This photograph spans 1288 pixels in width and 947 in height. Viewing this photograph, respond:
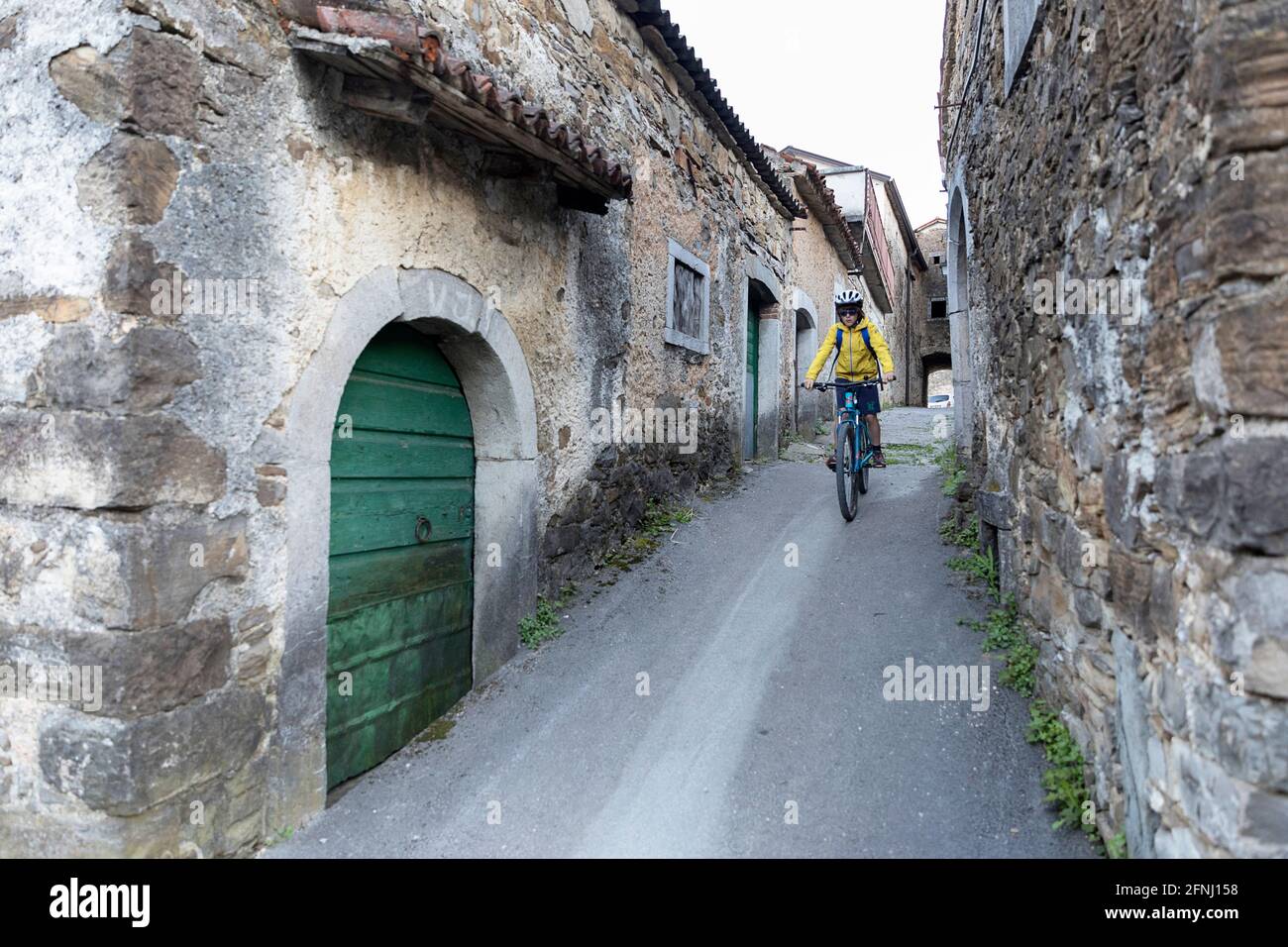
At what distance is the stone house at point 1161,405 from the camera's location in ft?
5.10

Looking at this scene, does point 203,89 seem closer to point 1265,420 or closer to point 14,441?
point 14,441

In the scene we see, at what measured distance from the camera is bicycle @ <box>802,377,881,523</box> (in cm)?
587

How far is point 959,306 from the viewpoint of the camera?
6758mm

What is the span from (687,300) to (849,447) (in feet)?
6.17

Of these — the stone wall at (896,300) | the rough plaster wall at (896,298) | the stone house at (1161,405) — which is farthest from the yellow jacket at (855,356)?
the rough plaster wall at (896,298)

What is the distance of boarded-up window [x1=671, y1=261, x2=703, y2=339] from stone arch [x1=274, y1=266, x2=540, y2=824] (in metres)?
2.57

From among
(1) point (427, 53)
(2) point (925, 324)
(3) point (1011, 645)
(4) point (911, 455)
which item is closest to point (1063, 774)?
(3) point (1011, 645)

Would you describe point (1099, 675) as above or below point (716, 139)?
below

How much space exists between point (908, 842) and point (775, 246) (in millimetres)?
7986

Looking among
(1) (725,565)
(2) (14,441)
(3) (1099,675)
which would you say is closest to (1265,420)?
(3) (1099,675)

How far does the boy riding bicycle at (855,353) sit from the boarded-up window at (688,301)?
3.77 ft

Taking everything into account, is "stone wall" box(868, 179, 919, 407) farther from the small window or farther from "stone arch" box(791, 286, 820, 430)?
Result: the small window

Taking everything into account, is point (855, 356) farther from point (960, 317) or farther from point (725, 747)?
point (725, 747)

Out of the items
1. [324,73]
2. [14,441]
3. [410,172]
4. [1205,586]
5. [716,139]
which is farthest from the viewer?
[716,139]
